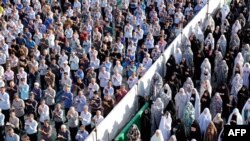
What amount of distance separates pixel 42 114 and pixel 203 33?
26.6 ft

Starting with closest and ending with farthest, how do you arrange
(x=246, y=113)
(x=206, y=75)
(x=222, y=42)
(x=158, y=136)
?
(x=158, y=136)
(x=246, y=113)
(x=206, y=75)
(x=222, y=42)

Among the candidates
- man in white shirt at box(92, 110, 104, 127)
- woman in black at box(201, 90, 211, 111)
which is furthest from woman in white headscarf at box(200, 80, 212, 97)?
man in white shirt at box(92, 110, 104, 127)

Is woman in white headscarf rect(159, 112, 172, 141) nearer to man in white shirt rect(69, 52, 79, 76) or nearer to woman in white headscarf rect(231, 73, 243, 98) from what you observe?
woman in white headscarf rect(231, 73, 243, 98)

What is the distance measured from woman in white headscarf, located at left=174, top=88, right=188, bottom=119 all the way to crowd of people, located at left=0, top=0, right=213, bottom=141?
1545mm

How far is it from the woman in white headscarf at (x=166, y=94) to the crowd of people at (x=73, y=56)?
3.32 ft

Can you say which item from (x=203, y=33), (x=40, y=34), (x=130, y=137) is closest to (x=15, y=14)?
(x=40, y=34)

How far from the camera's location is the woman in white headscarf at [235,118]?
1692cm

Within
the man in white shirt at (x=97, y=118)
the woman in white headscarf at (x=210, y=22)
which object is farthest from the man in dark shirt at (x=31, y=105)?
the woman in white headscarf at (x=210, y=22)

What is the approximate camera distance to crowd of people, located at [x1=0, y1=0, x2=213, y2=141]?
1756 centimetres

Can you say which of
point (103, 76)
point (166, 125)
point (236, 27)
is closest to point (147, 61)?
point (103, 76)

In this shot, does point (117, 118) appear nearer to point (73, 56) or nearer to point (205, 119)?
point (205, 119)

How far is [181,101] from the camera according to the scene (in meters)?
18.3

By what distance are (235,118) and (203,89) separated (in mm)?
2069

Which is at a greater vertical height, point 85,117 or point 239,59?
point 239,59
